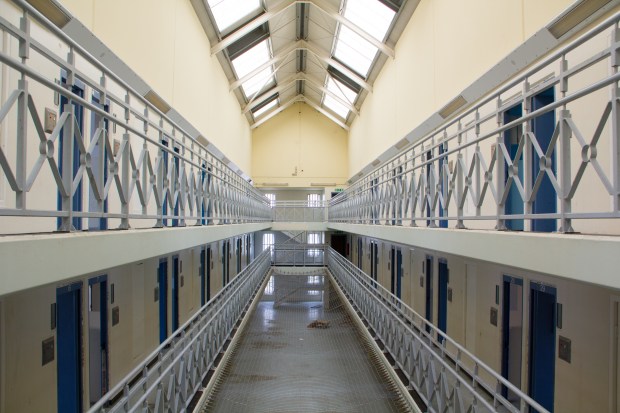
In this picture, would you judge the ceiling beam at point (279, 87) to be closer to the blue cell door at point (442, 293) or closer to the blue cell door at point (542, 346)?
the blue cell door at point (442, 293)

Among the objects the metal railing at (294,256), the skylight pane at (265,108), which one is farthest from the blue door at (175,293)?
the skylight pane at (265,108)

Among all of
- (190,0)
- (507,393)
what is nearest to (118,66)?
(190,0)

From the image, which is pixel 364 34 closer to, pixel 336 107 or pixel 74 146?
pixel 74 146

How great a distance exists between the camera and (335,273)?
13.8 meters

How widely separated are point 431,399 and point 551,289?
1.63m

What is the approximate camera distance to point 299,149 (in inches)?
729

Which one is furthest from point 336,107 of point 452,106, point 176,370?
point 176,370

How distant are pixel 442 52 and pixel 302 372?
18.8 feet

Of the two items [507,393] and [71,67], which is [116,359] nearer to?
[71,67]

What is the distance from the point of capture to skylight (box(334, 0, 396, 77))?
889cm

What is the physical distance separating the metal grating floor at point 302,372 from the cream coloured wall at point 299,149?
8474mm

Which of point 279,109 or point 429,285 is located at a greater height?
point 279,109

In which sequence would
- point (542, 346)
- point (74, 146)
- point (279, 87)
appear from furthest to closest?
point (279, 87) → point (74, 146) → point (542, 346)

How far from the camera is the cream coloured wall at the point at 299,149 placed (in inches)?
730
